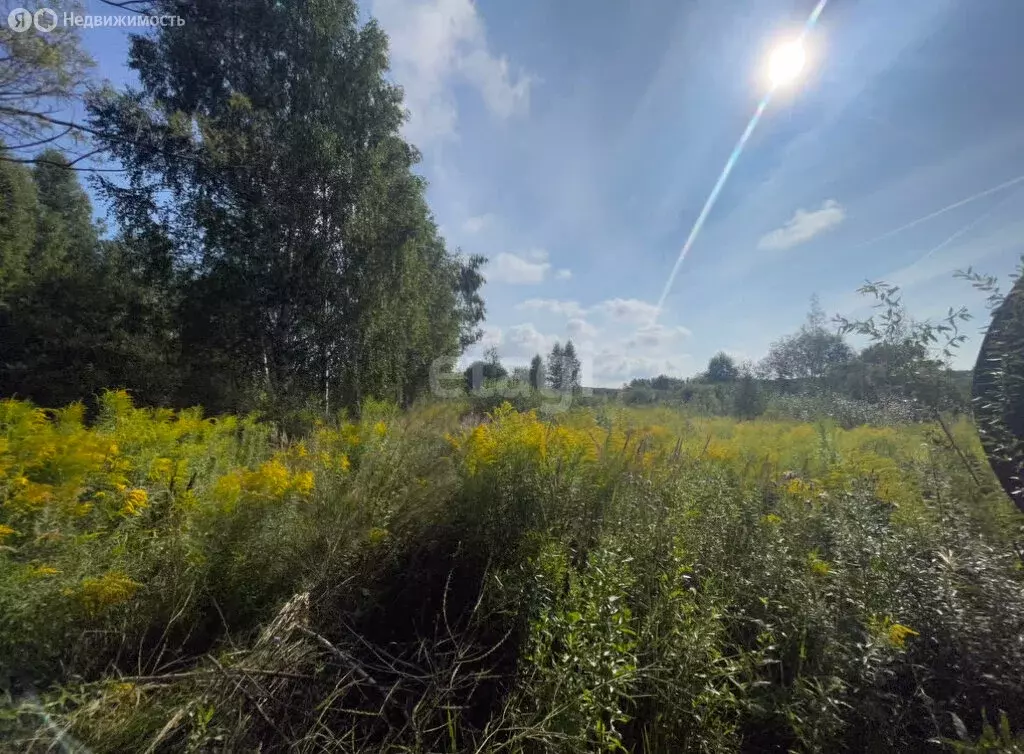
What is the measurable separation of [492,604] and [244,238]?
27.8ft

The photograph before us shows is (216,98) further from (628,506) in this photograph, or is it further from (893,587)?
(893,587)

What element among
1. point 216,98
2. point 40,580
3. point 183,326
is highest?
point 216,98

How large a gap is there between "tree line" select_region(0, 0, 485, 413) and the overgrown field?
5453 mm

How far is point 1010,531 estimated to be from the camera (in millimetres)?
1717

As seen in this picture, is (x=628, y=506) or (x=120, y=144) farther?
(x=120, y=144)

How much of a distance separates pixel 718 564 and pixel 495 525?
1222 millimetres

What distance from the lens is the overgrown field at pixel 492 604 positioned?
132 centimetres

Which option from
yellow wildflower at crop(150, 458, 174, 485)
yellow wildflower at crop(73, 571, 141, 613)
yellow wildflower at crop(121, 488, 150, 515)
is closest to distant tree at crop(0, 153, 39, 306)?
yellow wildflower at crop(150, 458, 174, 485)

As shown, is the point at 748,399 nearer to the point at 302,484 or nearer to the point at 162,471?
the point at 302,484

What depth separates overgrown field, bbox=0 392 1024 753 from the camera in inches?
51.9

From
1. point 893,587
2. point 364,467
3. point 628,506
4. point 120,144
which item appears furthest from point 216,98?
point 893,587

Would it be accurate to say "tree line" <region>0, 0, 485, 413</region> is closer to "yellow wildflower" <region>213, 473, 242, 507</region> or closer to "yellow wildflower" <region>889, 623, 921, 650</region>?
"yellow wildflower" <region>213, 473, 242, 507</region>

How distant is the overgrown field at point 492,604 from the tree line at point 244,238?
17.9 ft

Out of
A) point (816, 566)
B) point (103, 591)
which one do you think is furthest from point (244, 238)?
point (816, 566)
